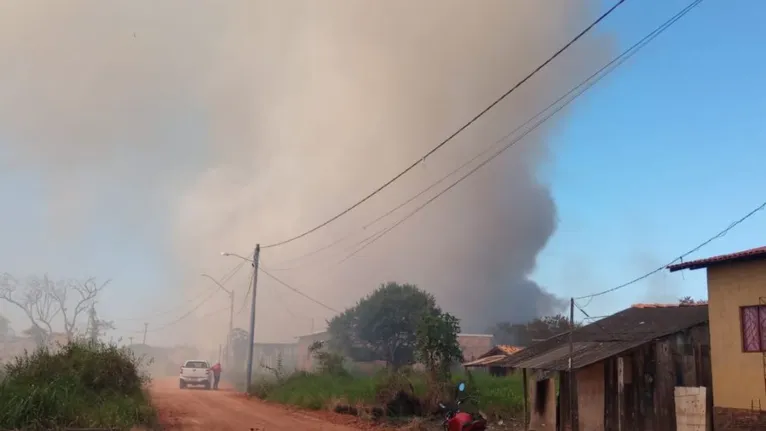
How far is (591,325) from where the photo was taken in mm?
19609

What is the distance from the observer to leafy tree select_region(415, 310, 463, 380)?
24.9m

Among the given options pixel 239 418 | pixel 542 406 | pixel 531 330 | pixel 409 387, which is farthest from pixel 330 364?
pixel 531 330

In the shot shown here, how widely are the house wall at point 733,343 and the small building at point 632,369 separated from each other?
54.5 inches

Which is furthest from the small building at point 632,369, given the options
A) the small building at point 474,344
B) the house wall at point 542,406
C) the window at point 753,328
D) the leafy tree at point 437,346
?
the small building at point 474,344

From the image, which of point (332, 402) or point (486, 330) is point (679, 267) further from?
point (486, 330)

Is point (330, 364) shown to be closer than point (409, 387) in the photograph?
No

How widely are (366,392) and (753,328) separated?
14552 mm

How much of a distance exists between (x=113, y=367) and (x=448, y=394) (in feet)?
37.5

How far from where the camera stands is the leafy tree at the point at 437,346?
24.9 meters

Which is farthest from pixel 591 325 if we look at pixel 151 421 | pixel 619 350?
pixel 151 421

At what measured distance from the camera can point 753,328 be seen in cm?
1263

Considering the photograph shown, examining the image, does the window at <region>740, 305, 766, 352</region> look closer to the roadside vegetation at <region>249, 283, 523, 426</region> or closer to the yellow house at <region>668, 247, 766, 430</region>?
the yellow house at <region>668, 247, 766, 430</region>

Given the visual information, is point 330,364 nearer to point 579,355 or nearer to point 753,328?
point 579,355

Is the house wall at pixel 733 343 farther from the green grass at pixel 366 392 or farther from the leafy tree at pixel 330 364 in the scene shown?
the leafy tree at pixel 330 364
